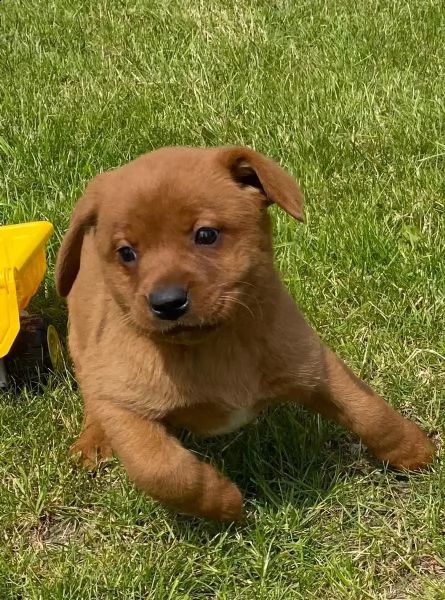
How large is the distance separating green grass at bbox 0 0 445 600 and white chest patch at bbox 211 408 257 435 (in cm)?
29

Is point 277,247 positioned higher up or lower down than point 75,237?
lower down

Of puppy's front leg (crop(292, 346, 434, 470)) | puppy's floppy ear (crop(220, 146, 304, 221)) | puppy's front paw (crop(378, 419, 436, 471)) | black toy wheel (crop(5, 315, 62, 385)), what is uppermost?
puppy's floppy ear (crop(220, 146, 304, 221))

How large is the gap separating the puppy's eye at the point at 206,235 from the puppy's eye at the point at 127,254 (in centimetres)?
15

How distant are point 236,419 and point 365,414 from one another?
0.35 meters

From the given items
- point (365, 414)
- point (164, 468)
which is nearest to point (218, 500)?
point (164, 468)

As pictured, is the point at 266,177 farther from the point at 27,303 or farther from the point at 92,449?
the point at 27,303

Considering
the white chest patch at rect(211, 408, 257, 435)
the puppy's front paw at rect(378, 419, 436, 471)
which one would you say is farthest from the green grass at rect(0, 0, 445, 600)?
the white chest patch at rect(211, 408, 257, 435)

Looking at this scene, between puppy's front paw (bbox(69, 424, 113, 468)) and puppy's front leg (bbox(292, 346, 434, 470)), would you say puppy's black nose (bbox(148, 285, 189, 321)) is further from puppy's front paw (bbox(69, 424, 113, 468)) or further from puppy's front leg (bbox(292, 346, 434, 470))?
puppy's front paw (bbox(69, 424, 113, 468))

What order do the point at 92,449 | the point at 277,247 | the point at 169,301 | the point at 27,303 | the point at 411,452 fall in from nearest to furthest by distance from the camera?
1. the point at 169,301
2. the point at 411,452
3. the point at 92,449
4. the point at 27,303
5. the point at 277,247

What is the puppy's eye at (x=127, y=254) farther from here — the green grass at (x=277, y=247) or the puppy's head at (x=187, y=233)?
the green grass at (x=277, y=247)

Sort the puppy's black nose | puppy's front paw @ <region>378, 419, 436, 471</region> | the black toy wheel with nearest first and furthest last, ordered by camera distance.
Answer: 1. the puppy's black nose
2. puppy's front paw @ <region>378, 419, 436, 471</region>
3. the black toy wheel

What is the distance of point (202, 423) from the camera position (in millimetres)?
2369

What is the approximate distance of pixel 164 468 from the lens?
2217 mm

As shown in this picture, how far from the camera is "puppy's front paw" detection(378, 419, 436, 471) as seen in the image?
2.54 m
